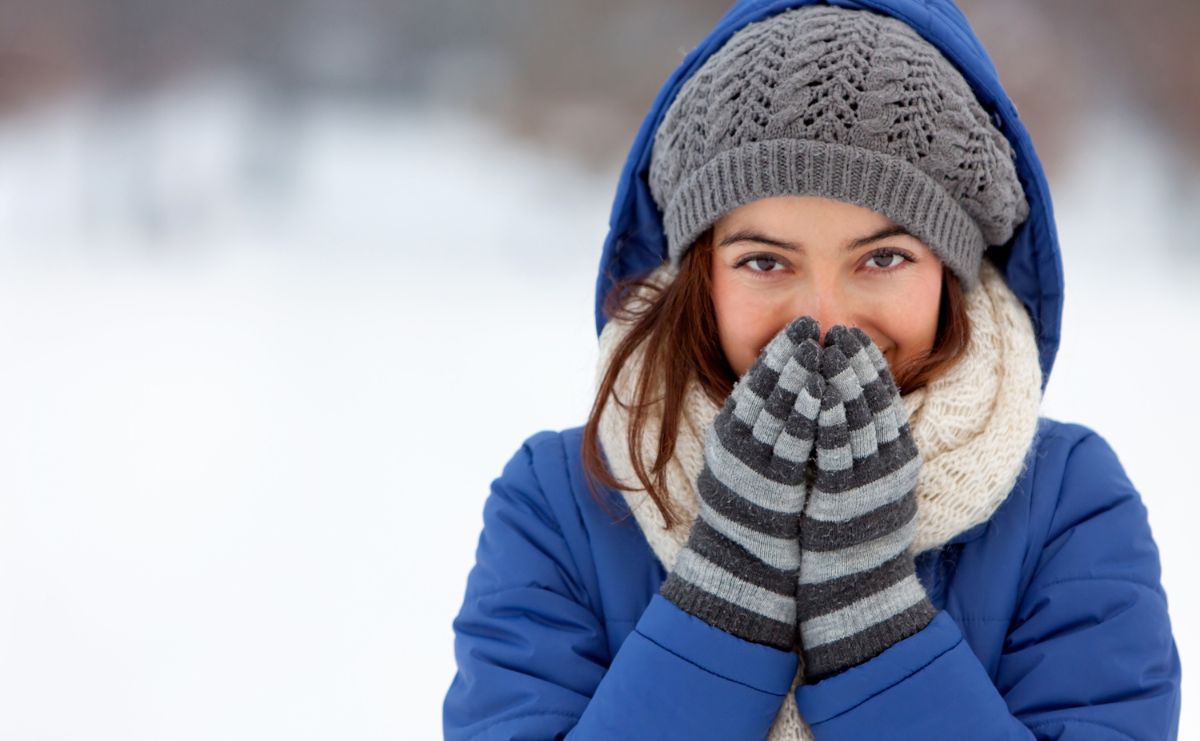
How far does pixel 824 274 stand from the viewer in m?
0.97

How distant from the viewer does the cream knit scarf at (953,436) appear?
971 millimetres

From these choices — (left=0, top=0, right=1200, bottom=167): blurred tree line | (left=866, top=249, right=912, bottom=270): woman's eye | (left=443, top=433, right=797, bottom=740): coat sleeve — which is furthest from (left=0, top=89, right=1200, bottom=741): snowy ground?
(left=866, top=249, right=912, bottom=270): woman's eye

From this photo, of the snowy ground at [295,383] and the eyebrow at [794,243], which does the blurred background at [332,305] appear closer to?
the snowy ground at [295,383]

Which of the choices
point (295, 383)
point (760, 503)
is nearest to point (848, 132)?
point (760, 503)

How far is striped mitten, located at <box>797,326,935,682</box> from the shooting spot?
89 cm

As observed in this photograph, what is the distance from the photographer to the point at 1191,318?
9.64 ft

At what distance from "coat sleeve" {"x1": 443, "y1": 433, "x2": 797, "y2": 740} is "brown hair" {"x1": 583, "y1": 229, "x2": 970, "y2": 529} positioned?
7 centimetres

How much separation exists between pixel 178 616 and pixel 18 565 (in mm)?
393

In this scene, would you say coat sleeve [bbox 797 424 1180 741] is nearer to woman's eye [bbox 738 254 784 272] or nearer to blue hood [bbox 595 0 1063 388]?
blue hood [bbox 595 0 1063 388]

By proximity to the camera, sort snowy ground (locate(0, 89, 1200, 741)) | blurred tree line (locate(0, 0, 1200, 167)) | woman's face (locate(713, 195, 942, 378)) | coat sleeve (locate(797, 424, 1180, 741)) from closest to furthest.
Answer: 1. coat sleeve (locate(797, 424, 1180, 741))
2. woman's face (locate(713, 195, 942, 378))
3. snowy ground (locate(0, 89, 1200, 741))
4. blurred tree line (locate(0, 0, 1200, 167))

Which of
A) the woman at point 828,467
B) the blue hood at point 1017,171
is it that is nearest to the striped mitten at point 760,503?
the woman at point 828,467

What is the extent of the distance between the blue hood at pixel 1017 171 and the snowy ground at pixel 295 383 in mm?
1067

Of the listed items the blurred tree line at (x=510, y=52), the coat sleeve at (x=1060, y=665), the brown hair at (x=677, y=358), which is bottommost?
the coat sleeve at (x=1060, y=665)

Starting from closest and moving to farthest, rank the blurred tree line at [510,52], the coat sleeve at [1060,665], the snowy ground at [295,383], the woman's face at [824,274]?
the coat sleeve at [1060,665], the woman's face at [824,274], the snowy ground at [295,383], the blurred tree line at [510,52]
